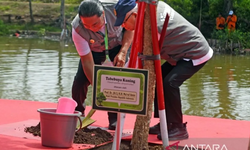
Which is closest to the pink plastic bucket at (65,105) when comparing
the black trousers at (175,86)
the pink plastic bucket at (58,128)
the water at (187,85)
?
the pink plastic bucket at (58,128)

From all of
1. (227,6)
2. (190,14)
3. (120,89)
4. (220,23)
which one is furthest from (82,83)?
(190,14)

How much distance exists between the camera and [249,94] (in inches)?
330

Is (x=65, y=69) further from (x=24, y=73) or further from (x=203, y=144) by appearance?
(x=203, y=144)

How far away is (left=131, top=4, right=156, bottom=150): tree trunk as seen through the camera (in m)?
3.46

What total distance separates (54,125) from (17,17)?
30.4 meters

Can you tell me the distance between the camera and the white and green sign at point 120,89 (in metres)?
3.08

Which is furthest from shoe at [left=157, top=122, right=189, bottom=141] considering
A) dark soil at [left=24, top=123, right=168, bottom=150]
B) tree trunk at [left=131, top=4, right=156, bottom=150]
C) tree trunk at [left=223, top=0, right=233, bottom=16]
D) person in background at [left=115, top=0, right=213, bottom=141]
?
tree trunk at [left=223, top=0, right=233, bottom=16]

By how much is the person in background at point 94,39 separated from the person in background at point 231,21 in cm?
1563

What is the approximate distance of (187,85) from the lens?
945cm

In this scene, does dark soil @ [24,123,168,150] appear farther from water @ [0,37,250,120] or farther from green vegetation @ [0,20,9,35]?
green vegetation @ [0,20,9,35]

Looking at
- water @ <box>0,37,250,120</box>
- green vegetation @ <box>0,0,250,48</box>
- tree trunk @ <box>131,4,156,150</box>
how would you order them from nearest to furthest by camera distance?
tree trunk @ <box>131,4,156,150</box>, water @ <box>0,37,250,120</box>, green vegetation @ <box>0,0,250,48</box>

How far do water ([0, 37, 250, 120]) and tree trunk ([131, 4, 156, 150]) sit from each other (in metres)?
3.09

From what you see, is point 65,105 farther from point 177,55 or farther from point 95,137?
point 177,55

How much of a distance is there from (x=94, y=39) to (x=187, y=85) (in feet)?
18.1
